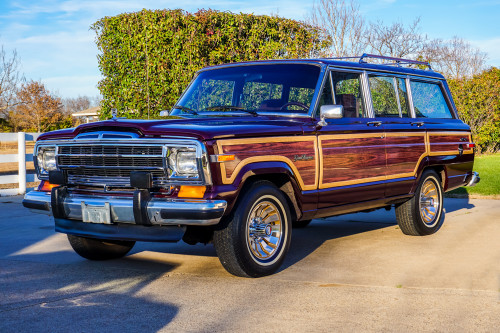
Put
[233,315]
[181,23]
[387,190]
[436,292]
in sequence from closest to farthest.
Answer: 1. [233,315]
2. [436,292]
3. [387,190]
4. [181,23]

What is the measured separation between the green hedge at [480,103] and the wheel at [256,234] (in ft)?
63.8

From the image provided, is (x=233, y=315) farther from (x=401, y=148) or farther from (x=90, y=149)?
(x=401, y=148)

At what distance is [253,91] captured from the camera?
272 inches

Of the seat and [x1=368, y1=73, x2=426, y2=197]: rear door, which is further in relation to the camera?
[x1=368, y1=73, x2=426, y2=197]: rear door

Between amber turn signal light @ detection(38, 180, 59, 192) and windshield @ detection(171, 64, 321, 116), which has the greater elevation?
windshield @ detection(171, 64, 321, 116)

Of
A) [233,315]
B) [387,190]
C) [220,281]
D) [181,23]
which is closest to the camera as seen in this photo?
[233,315]

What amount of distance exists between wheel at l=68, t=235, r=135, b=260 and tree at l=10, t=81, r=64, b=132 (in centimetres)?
3876

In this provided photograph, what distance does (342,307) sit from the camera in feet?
15.7

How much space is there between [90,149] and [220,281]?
1.64 meters

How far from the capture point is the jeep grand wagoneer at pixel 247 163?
5.30m

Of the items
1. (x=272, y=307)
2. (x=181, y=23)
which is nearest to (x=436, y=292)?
(x=272, y=307)

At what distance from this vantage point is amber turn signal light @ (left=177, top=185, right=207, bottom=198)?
17.2ft

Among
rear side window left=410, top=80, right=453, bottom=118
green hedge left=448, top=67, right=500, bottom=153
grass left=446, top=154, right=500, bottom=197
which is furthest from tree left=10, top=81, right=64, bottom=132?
rear side window left=410, top=80, right=453, bottom=118

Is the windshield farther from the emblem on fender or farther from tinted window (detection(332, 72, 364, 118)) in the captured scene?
the emblem on fender
